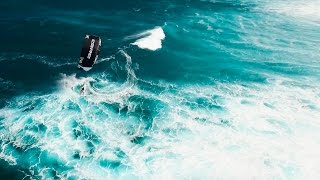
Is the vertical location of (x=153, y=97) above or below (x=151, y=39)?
below

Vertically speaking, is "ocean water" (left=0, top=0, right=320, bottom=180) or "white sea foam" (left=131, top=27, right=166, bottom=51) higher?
"white sea foam" (left=131, top=27, right=166, bottom=51)

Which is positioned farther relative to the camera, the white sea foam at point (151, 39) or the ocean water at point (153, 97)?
the white sea foam at point (151, 39)

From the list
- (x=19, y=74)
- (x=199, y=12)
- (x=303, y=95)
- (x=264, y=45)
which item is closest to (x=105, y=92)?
(x=19, y=74)

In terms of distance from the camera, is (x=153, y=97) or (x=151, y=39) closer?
(x=153, y=97)

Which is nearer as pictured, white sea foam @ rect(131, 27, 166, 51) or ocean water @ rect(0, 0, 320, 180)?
ocean water @ rect(0, 0, 320, 180)
